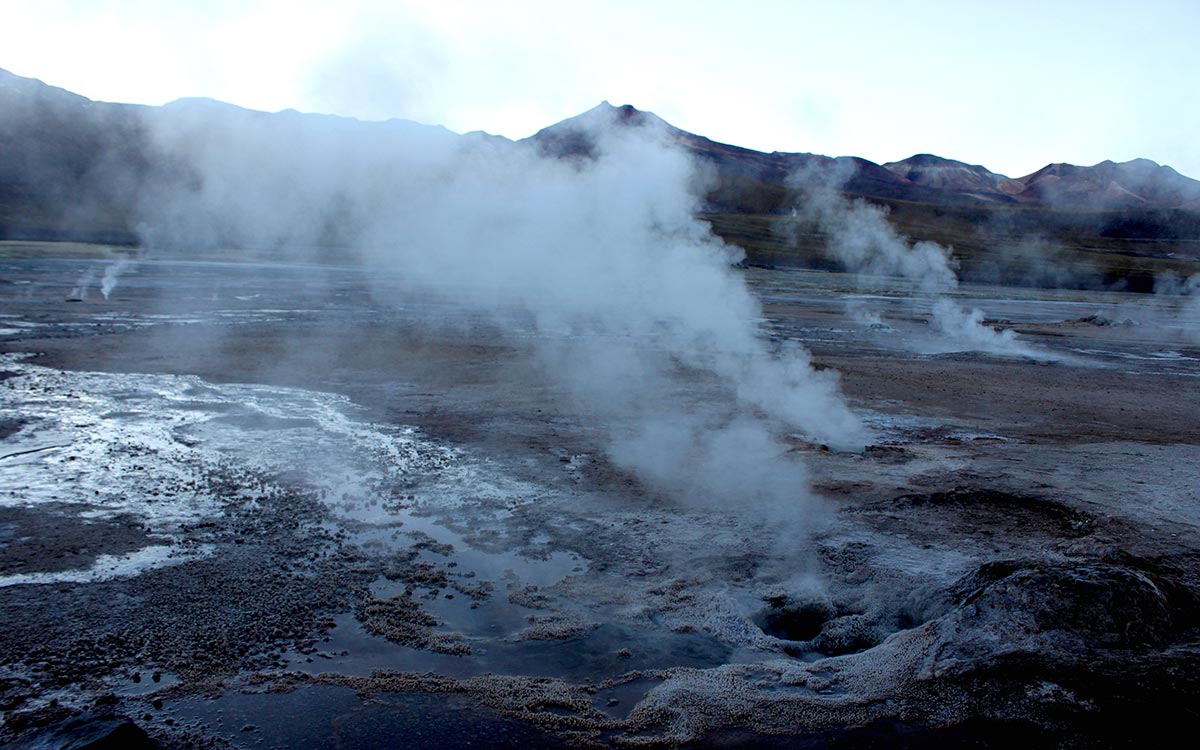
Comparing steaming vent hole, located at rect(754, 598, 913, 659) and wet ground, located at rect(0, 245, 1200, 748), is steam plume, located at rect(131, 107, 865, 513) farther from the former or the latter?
steaming vent hole, located at rect(754, 598, 913, 659)

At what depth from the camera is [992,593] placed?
660 cm

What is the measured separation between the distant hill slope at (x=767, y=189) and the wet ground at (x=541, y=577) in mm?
11646

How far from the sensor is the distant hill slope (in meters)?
24.8

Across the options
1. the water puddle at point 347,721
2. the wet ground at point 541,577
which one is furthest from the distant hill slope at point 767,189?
the water puddle at point 347,721

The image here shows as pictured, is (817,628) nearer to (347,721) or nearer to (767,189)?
(347,721)

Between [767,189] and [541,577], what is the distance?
357 ft

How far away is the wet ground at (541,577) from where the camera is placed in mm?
5371

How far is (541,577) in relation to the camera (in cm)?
752

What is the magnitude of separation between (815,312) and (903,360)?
1488 cm

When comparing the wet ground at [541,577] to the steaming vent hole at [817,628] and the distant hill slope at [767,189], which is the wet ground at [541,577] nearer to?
the steaming vent hole at [817,628]

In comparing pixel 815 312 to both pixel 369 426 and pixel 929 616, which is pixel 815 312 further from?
pixel 929 616

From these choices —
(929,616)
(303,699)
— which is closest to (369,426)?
(303,699)

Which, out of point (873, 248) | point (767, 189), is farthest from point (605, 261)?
point (767, 189)

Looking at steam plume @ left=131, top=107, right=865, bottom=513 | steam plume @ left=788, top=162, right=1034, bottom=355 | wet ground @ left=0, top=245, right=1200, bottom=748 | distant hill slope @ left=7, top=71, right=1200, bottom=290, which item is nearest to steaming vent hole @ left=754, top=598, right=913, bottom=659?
wet ground @ left=0, top=245, right=1200, bottom=748
